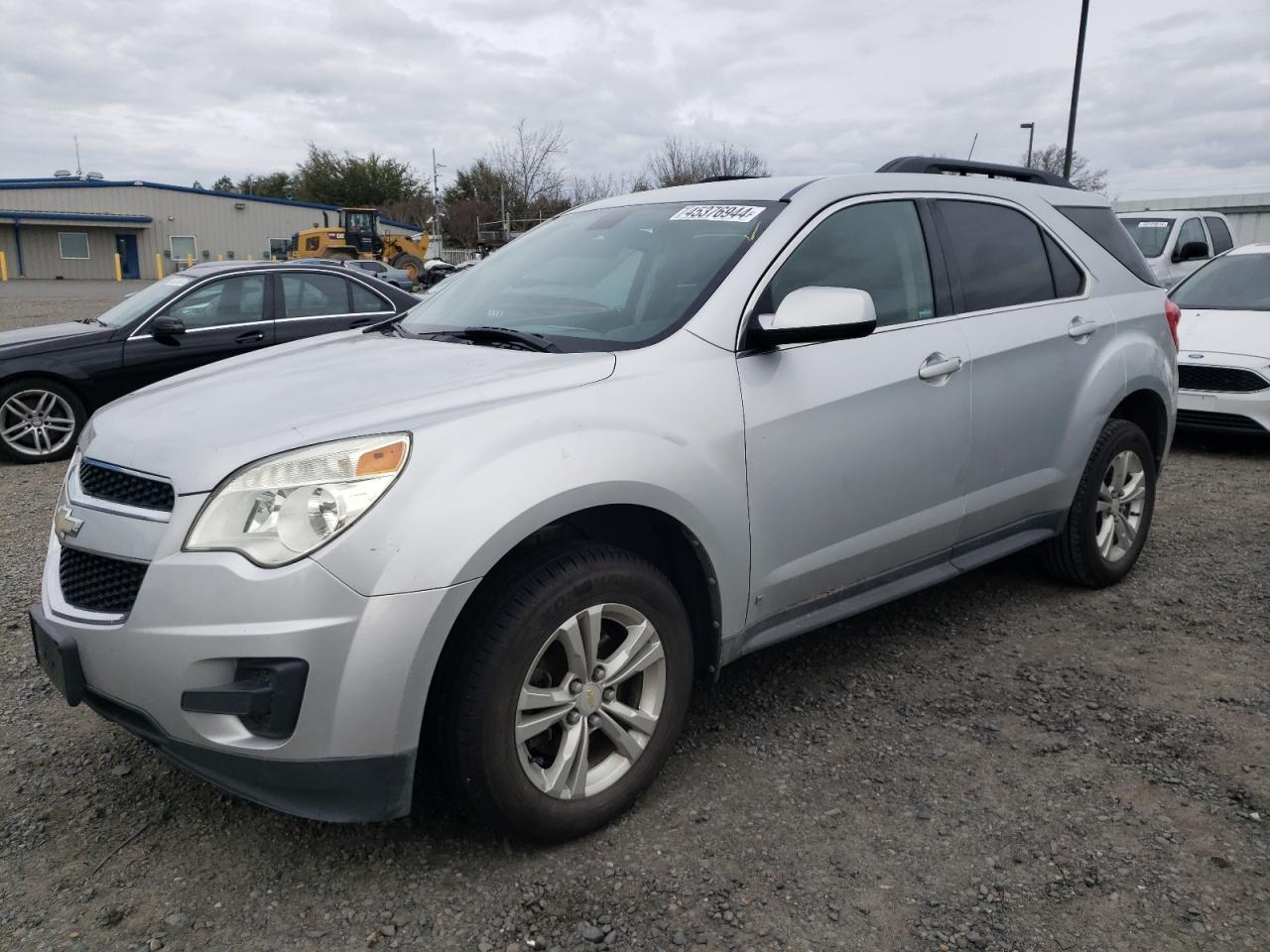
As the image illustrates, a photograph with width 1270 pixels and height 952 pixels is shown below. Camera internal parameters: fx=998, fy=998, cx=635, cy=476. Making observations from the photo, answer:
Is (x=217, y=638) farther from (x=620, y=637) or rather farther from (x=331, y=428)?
(x=620, y=637)

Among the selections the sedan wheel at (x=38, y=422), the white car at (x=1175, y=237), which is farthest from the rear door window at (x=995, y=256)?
the white car at (x=1175, y=237)

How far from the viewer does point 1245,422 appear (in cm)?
719

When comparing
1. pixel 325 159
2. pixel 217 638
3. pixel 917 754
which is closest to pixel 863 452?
pixel 917 754

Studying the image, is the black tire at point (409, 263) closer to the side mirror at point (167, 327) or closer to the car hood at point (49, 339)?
the car hood at point (49, 339)

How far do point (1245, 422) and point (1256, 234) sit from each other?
2363 cm

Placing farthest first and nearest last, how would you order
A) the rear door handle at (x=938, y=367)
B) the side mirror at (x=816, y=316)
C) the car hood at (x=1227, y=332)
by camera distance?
1. the car hood at (x=1227, y=332)
2. the rear door handle at (x=938, y=367)
3. the side mirror at (x=816, y=316)

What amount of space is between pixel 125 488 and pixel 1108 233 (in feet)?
13.1

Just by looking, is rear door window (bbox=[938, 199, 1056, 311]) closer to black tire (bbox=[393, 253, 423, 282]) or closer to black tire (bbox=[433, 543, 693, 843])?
black tire (bbox=[433, 543, 693, 843])

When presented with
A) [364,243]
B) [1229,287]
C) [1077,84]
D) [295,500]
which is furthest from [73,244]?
[295,500]

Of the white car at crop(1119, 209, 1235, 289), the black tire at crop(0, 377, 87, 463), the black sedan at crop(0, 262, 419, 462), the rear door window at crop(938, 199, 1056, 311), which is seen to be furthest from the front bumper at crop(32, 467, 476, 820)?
the white car at crop(1119, 209, 1235, 289)

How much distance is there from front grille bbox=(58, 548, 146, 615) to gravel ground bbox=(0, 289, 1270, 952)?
70 cm

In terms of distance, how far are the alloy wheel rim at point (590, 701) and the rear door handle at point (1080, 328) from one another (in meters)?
2.32

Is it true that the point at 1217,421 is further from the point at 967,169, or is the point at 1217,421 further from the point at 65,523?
the point at 65,523

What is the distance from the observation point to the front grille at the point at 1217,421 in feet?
23.6
